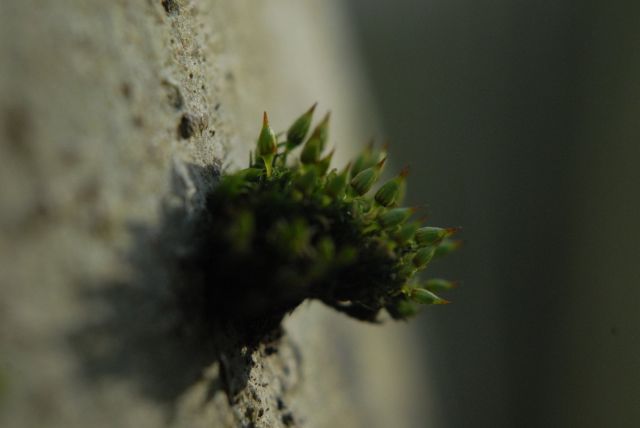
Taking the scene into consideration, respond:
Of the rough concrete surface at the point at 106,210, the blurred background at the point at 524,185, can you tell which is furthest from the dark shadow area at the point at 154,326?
the blurred background at the point at 524,185

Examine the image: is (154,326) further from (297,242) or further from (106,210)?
(297,242)

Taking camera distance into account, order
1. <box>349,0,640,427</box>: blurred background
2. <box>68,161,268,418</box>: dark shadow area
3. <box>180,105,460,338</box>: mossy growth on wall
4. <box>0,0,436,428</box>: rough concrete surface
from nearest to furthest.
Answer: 1. <box>0,0,436,428</box>: rough concrete surface
2. <box>68,161,268,418</box>: dark shadow area
3. <box>180,105,460,338</box>: mossy growth on wall
4. <box>349,0,640,427</box>: blurred background

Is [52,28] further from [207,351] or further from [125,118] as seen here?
[207,351]

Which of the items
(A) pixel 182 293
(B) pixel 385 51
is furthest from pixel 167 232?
(B) pixel 385 51

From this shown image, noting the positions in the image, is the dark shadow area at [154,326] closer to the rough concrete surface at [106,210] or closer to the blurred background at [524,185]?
the rough concrete surface at [106,210]

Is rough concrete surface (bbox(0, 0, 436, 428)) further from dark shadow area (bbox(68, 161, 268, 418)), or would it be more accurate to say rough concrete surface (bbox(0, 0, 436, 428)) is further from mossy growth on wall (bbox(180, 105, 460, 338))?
mossy growth on wall (bbox(180, 105, 460, 338))

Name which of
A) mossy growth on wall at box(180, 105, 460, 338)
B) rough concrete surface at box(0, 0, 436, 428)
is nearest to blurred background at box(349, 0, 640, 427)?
mossy growth on wall at box(180, 105, 460, 338)
